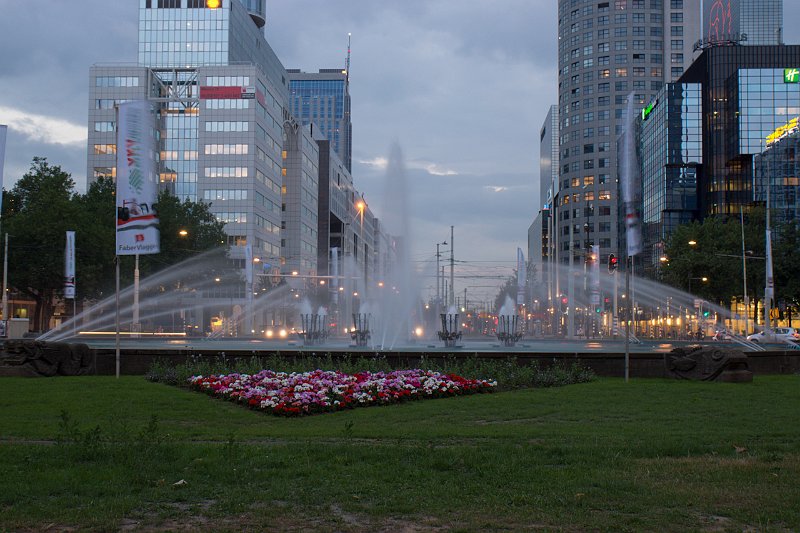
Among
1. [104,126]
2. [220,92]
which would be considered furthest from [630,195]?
[104,126]

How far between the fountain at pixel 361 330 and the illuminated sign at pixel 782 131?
303 feet

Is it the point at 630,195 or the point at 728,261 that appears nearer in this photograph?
the point at 630,195

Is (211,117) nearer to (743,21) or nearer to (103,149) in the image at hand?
(103,149)

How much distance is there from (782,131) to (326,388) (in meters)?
120

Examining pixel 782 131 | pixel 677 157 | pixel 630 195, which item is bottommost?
pixel 630 195

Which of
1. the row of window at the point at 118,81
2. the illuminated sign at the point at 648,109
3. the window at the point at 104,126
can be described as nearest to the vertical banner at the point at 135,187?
the window at the point at 104,126

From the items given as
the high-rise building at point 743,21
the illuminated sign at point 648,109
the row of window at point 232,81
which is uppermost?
the high-rise building at point 743,21

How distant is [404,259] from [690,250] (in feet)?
158

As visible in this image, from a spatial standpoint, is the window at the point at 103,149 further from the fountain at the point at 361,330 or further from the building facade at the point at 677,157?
the building facade at the point at 677,157

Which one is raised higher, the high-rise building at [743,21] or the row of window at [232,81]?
the high-rise building at [743,21]

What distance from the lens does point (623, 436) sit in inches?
529

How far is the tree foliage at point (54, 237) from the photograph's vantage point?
70.8 meters

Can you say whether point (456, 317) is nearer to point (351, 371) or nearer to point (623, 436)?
point (351, 371)

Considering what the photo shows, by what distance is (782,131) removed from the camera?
12000 cm
